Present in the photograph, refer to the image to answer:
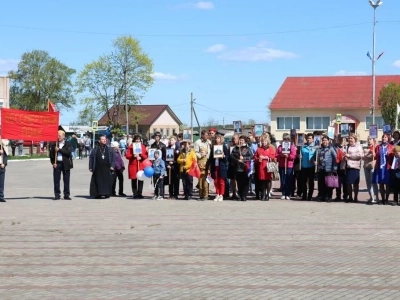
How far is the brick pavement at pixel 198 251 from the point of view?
28.4 feet

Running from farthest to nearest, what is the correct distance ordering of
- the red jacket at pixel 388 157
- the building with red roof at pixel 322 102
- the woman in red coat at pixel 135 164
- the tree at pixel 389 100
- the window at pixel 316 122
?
the window at pixel 316 122, the building with red roof at pixel 322 102, the tree at pixel 389 100, the woman in red coat at pixel 135 164, the red jacket at pixel 388 157

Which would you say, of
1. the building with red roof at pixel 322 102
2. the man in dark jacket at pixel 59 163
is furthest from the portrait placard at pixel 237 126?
the building with red roof at pixel 322 102

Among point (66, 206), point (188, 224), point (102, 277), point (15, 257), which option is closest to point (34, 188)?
point (66, 206)

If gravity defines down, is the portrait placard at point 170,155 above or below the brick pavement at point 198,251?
above

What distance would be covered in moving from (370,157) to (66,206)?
7.77m

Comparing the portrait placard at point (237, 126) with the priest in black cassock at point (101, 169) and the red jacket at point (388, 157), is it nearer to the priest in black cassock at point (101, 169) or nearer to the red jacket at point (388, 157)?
the priest in black cassock at point (101, 169)

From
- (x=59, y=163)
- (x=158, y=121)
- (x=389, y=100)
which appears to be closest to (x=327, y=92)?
(x=389, y=100)

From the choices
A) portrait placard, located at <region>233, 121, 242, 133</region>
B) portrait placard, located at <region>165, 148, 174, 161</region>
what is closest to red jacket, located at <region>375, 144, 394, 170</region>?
portrait placard, located at <region>165, 148, 174, 161</region>

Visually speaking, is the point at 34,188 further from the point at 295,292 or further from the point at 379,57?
the point at 379,57

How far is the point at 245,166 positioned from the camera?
19203 millimetres

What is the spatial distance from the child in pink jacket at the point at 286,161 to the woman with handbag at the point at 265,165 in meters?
0.43

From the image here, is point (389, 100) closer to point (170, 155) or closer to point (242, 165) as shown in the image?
point (242, 165)

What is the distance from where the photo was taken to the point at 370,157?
734 inches

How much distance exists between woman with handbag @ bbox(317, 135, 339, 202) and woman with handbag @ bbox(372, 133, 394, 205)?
103cm
